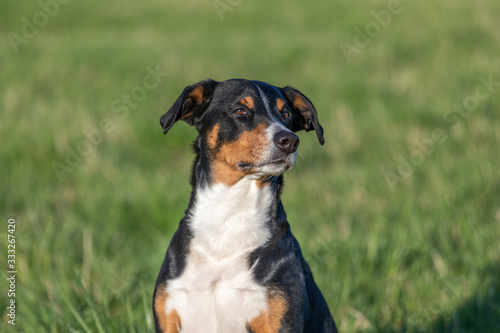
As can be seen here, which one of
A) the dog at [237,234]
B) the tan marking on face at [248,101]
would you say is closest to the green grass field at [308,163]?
the dog at [237,234]

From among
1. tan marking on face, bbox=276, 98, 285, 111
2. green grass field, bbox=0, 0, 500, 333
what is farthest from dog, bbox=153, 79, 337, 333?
green grass field, bbox=0, 0, 500, 333

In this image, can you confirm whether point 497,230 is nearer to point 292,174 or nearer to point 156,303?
point 292,174

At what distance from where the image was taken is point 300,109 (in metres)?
3.81

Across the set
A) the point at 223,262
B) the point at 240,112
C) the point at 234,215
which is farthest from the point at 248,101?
the point at 223,262

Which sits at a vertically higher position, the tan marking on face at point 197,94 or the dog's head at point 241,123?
the tan marking on face at point 197,94

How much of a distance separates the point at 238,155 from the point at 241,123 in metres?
0.20

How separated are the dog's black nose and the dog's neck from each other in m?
0.30

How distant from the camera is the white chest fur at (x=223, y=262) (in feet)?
10.3

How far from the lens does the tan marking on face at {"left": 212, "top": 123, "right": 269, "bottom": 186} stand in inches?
125

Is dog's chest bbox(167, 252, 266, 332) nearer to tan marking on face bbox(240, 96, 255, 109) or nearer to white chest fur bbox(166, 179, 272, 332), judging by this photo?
white chest fur bbox(166, 179, 272, 332)

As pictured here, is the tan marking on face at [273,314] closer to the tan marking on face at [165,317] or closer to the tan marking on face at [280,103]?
the tan marking on face at [165,317]

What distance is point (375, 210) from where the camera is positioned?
21.0ft

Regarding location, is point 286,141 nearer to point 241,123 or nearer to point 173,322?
point 241,123

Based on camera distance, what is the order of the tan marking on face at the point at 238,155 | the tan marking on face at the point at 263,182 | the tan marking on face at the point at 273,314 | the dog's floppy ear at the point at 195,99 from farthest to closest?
the dog's floppy ear at the point at 195,99 < the tan marking on face at the point at 263,182 < the tan marking on face at the point at 238,155 < the tan marking on face at the point at 273,314
